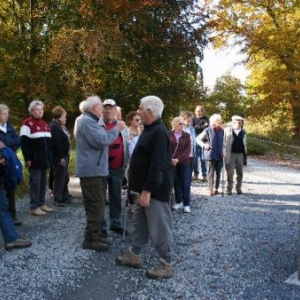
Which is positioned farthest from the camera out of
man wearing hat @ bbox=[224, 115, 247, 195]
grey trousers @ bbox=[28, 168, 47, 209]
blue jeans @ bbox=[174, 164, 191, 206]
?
man wearing hat @ bbox=[224, 115, 247, 195]

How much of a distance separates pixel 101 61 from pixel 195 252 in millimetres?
11837

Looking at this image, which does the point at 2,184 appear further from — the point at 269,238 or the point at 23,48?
the point at 23,48

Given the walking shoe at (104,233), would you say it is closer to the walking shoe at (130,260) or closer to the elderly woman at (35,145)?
the walking shoe at (130,260)

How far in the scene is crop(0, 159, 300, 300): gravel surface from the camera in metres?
4.48

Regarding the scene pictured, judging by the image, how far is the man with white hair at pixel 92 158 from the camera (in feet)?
18.0

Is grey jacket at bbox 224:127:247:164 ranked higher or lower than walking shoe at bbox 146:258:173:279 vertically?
higher

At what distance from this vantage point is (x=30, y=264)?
203 inches

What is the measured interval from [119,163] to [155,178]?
74.7 inches

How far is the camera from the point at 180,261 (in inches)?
214

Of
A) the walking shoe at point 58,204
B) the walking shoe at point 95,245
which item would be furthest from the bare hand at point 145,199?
the walking shoe at point 58,204

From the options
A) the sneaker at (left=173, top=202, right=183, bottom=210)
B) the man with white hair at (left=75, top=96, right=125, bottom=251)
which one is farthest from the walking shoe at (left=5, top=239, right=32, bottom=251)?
the sneaker at (left=173, top=202, right=183, bottom=210)

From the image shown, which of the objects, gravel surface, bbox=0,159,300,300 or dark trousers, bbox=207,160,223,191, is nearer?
gravel surface, bbox=0,159,300,300

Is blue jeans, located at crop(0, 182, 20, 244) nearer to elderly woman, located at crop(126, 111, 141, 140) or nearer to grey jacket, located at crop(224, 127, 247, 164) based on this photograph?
elderly woman, located at crop(126, 111, 141, 140)

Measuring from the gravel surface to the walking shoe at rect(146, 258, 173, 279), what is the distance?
2.8 inches
